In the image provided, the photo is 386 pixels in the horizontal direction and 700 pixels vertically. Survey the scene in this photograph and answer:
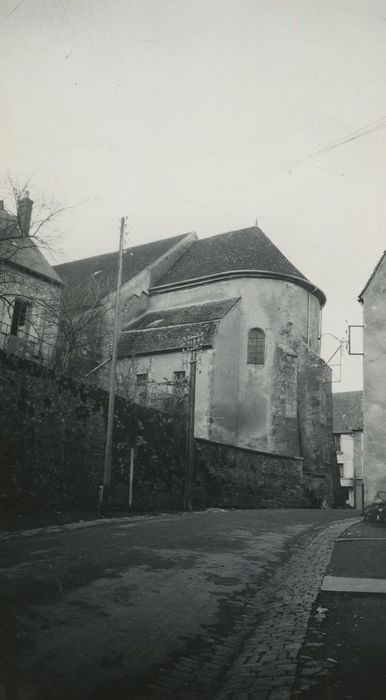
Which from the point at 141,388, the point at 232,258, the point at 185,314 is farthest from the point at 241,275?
the point at 141,388

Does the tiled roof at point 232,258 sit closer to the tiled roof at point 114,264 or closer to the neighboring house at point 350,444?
the tiled roof at point 114,264

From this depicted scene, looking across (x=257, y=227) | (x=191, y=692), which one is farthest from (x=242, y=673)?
(x=257, y=227)

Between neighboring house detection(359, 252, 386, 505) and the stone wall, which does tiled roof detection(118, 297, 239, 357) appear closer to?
the stone wall

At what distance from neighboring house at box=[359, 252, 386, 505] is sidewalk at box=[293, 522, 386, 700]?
34.6 feet

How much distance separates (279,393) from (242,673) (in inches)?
1091

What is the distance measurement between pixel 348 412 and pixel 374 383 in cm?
3271

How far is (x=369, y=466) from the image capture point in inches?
733

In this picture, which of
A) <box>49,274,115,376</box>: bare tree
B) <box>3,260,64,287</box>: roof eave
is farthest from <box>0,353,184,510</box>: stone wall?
<box>49,274,115,376</box>: bare tree

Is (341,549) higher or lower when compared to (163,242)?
lower

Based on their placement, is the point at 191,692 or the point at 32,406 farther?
the point at 32,406

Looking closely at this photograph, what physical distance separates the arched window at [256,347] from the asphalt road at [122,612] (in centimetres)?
2223

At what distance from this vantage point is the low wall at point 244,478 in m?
23.4

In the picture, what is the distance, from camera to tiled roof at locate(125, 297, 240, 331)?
1260 inches

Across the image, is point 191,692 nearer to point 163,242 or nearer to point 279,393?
point 279,393
